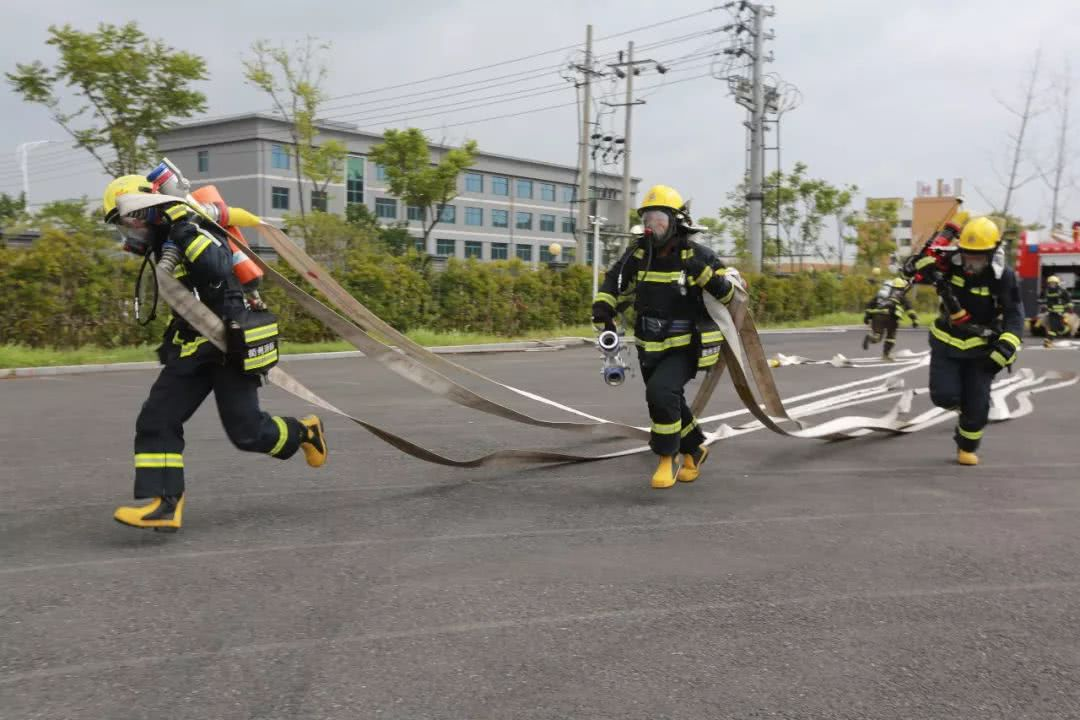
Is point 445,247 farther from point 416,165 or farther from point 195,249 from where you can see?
point 195,249

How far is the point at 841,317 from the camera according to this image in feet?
123

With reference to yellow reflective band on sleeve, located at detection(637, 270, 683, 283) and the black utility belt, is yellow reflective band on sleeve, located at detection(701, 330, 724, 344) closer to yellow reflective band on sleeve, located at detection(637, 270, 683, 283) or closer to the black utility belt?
the black utility belt

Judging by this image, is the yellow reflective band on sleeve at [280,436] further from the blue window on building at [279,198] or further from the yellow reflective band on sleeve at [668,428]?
the blue window on building at [279,198]

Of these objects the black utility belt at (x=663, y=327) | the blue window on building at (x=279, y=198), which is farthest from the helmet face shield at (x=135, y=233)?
the blue window on building at (x=279, y=198)

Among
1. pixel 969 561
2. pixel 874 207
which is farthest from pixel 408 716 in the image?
pixel 874 207

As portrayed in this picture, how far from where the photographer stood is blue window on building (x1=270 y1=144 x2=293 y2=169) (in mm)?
64438

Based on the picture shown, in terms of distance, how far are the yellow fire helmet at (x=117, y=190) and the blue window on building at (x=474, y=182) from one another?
3136 inches

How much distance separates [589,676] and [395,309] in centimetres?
1934

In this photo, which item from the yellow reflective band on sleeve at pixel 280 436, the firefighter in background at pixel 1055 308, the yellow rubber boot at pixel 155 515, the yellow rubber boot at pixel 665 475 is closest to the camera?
the yellow rubber boot at pixel 155 515

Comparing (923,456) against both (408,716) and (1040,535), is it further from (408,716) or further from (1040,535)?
(408,716)

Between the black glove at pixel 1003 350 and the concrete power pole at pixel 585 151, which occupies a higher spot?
the concrete power pole at pixel 585 151

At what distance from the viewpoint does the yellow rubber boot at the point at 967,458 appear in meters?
7.41

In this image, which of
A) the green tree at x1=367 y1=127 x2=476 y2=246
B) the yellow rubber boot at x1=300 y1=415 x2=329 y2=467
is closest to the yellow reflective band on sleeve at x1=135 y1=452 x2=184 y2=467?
the yellow rubber boot at x1=300 y1=415 x2=329 y2=467

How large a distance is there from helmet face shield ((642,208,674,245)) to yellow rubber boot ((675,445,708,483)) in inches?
57.5
